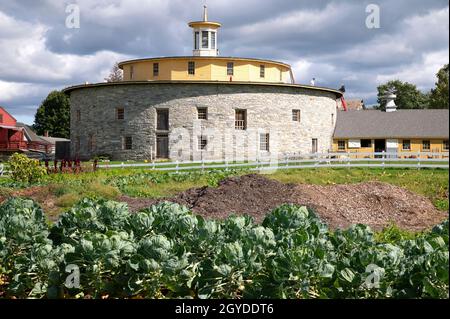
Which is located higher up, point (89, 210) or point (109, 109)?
point (109, 109)

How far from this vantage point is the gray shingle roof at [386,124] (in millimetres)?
17062

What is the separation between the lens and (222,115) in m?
36.3

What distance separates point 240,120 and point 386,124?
39.5 ft

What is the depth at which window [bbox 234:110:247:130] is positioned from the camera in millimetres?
36656

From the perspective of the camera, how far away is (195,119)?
36.0m

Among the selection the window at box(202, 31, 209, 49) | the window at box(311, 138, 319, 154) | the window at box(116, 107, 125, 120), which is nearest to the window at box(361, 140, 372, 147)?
the window at box(311, 138, 319, 154)

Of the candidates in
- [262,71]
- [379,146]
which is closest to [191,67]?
[262,71]

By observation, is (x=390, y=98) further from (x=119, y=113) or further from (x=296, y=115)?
(x=119, y=113)

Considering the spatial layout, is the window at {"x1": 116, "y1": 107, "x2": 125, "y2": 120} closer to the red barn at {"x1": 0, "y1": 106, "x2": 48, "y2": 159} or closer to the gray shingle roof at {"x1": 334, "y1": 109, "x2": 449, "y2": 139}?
the red barn at {"x1": 0, "y1": 106, "x2": 48, "y2": 159}

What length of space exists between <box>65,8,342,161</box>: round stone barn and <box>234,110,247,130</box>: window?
0.06 meters

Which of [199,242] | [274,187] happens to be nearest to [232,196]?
[274,187]

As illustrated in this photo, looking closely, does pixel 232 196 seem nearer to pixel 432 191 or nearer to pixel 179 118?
pixel 432 191

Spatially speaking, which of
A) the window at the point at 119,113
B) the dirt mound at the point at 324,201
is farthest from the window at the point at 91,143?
the dirt mound at the point at 324,201
